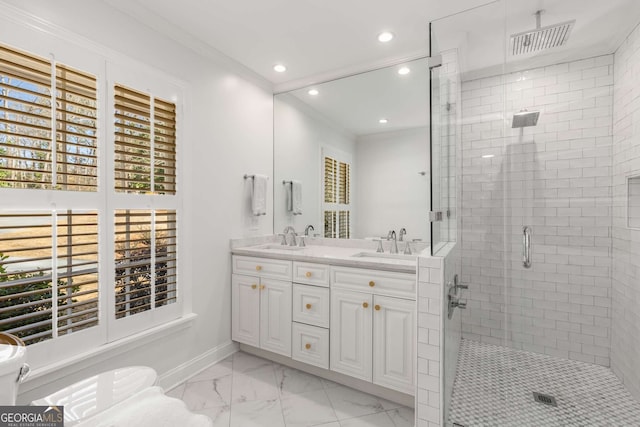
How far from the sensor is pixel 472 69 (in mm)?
1953

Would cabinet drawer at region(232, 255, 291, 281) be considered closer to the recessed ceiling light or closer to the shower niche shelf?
the recessed ceiling light

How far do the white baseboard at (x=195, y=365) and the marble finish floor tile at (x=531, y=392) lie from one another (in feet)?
5.91

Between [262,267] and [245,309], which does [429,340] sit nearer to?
[262,267]

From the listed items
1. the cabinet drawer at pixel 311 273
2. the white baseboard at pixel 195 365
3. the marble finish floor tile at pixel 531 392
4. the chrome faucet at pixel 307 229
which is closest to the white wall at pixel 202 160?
the white baseboard at pixel 195 365

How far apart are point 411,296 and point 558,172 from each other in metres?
1.10

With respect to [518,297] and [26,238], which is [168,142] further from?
[518,297]

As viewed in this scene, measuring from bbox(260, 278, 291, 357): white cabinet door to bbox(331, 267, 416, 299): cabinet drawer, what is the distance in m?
0.46

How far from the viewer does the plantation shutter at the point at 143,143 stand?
192 centimetres

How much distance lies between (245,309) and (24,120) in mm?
1892

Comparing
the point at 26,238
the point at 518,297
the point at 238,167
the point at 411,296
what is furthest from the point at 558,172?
the point at 26,238

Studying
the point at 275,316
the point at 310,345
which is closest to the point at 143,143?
the point at 275,316

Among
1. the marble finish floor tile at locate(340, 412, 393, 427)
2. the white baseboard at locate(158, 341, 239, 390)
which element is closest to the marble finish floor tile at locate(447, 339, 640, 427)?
the marble finish floor tile at locate(340, 412, 393, 427)

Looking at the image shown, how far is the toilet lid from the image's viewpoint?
1.10 m

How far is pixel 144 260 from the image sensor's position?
6.68 ft
